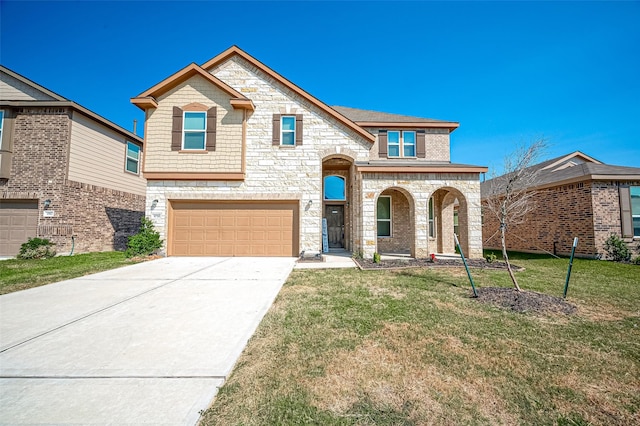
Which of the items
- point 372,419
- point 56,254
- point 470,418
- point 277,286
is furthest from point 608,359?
point 56,254

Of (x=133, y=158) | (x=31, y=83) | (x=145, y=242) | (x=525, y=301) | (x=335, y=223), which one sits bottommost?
(x=525, y=301)

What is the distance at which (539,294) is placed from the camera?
5438 mm

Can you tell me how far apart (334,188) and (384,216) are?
320 cm

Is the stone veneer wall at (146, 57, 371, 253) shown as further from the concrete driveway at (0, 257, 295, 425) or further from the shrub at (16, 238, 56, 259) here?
the concrete driveway at (0, 257, 295, 425)

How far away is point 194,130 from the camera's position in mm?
11492

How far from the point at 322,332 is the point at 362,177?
8353mm

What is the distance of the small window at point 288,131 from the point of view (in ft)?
39.3

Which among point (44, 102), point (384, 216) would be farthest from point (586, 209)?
point (44, 102)

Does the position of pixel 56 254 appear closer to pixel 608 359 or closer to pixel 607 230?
pixel 608 359

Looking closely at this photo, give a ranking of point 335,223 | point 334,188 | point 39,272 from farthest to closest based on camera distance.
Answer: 1. point 335,223
2. point 334,188
3. point 39,272

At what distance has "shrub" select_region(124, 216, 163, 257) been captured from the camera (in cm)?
1055

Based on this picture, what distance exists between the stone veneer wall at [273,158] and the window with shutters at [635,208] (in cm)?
1169

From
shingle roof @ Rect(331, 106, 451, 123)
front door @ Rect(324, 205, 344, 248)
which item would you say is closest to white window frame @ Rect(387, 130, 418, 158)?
shingle roof @ Rect(331, 106, 451, 123)

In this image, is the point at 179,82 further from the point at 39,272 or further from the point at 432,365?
the point at 432,365
